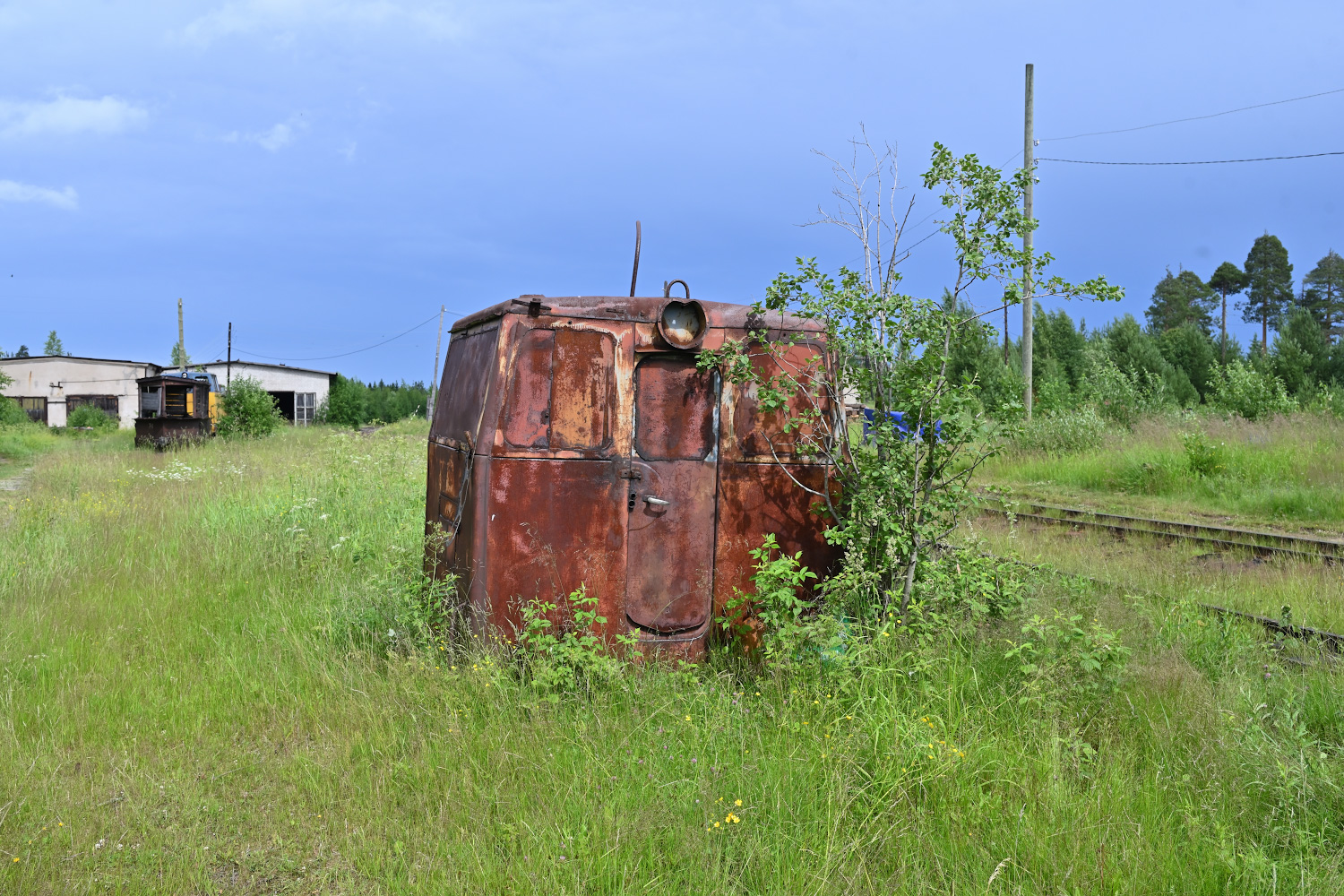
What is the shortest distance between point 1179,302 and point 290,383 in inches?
2210

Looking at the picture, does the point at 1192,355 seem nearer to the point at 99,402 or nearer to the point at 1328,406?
the point at 1328,406

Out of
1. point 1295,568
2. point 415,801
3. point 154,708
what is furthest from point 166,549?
point 1295,568

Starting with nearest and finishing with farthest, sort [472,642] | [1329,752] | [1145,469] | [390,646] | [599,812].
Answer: [599,812] < [1329,752] < [472,642] < [390,646] < [1145,469]

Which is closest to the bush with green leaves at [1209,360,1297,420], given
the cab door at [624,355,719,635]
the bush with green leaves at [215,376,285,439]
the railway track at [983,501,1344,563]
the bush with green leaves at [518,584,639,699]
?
the railway track at [983,501,1344,563]

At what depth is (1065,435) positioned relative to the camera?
17.3 metres

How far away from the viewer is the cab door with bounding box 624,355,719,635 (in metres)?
4.84

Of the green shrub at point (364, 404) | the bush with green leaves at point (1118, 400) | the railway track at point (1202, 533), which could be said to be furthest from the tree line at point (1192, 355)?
the green shrub at point (364, 404)

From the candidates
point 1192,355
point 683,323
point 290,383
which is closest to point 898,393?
point 683,323

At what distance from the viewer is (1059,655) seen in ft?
14.0

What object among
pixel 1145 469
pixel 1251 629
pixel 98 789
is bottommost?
pixel 98 789

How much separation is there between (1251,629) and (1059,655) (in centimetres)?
223

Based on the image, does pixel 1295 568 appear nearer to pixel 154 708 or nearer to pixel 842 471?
pixel 842 471

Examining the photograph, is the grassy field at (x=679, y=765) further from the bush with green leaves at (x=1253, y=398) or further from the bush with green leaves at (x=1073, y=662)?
the bush with green leaves at (x=1253, y=398)

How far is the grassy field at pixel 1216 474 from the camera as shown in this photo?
11047 mm
